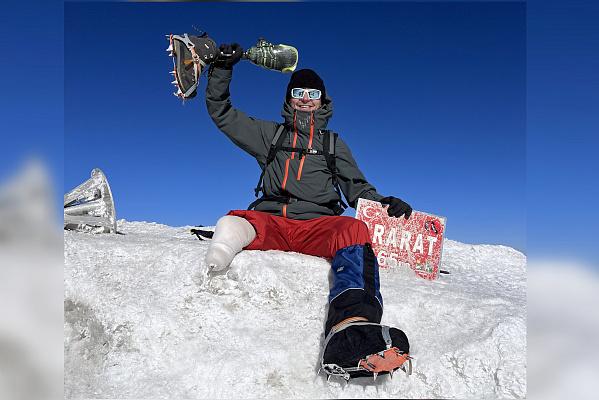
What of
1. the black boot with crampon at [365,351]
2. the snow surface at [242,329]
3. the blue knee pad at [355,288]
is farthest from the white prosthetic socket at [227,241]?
the black boot with crampon at [365,351]

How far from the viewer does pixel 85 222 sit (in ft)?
15.3

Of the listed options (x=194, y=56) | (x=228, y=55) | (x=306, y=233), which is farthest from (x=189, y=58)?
(x=306, y=233)

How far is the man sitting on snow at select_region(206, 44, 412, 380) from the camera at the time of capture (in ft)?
9.48

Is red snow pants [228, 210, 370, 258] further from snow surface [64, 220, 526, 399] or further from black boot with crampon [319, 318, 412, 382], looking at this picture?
black boot with crampon [319, 318, 412, 382]

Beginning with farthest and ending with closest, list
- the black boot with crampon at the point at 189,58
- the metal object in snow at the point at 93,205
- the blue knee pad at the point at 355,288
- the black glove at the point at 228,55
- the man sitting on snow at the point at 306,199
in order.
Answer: the metal object in snow at the point at 93,205 → the black glove at the point at 228,55 → the black boot with crampon at the point at 189,58 → the man sitting on snow at the point at 306,199 → the blue knee pad at the point at 355,288

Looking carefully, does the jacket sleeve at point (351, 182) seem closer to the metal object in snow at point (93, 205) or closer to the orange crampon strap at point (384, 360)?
the orange crampon strap at point (384, 360)

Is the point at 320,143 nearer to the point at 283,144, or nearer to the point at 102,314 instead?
the point at 283,144

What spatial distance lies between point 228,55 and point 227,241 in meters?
1.53

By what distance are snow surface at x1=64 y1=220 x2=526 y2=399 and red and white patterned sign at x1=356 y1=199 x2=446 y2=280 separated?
0.51 meters

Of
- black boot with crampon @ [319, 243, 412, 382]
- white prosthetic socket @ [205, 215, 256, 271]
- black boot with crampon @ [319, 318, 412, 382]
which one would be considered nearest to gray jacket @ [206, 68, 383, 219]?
white prosthetic socket @ [205, 215, 256, 271]

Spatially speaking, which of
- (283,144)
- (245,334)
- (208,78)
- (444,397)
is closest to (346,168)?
(283,144)

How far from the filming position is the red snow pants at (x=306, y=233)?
3432 millimetres

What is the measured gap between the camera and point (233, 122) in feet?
13.9
